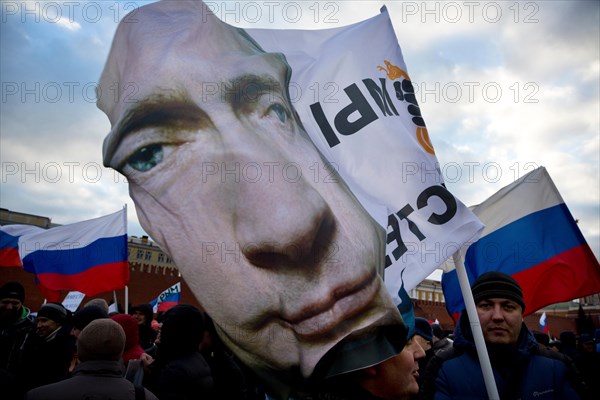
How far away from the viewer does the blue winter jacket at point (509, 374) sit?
2191 millimetres

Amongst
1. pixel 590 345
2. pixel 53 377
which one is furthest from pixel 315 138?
pixel 590 345

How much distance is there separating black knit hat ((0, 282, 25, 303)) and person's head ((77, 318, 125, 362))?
225 centimetres

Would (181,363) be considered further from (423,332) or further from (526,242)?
(526,242)

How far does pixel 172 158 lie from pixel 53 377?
201 centimetres

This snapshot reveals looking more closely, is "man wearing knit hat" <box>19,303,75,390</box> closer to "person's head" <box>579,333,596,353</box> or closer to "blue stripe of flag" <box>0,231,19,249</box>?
"blue stripe of flag" <box>0,231,19,249</box>

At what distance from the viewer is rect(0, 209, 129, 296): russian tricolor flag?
232 inches

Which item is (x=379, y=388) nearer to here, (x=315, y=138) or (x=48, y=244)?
(x=315, y=138)

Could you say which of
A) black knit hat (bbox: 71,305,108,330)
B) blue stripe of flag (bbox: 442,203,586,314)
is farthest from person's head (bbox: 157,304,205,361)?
blue stripe of flag (bbox: 442,203,586,314)

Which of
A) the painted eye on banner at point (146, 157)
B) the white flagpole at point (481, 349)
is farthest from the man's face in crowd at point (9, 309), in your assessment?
the white flagpole at point (481, 349)

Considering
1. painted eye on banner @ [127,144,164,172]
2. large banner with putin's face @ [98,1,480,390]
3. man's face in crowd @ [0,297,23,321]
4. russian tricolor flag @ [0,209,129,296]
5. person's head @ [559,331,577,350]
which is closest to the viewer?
large banner with putin's face @ [98,1,480,390]

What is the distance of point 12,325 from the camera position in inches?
147

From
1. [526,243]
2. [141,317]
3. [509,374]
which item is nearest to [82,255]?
[141,317]

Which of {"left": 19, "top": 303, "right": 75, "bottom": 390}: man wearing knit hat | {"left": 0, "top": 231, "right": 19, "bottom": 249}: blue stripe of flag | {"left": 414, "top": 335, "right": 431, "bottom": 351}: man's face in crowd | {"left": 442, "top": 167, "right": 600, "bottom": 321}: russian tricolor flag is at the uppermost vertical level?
{"left": 0, "top": 231, "right": 19, "bottom": 249}: blue stripe of flag

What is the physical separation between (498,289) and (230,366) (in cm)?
177
